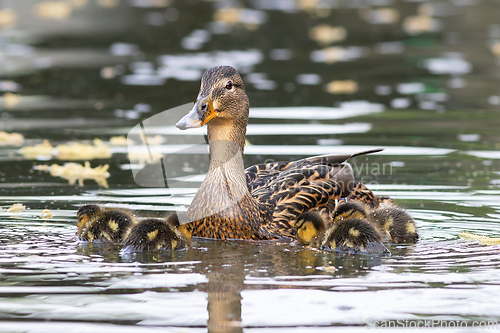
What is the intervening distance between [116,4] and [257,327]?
17.7 metres

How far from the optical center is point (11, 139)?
941cm

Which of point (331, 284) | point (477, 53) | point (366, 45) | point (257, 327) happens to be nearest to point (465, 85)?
point (477, 53)

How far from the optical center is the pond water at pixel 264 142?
464cm

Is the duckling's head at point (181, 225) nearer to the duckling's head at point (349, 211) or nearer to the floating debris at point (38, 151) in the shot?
the duckling's head at point (349, 211)

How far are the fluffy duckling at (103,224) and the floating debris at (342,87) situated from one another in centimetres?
709

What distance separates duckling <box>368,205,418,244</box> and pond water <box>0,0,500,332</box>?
125mm

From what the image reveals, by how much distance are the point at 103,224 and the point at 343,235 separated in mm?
1776

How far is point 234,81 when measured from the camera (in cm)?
632

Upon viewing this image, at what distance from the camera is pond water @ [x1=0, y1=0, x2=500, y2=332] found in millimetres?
4637

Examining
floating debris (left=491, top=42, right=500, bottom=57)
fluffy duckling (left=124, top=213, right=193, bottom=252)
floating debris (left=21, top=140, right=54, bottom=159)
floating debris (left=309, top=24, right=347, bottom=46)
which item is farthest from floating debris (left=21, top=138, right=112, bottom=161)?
floating debris (left=491, top=42, right=500, bottom=57)

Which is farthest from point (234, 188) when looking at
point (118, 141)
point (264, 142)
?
point (118, 141)

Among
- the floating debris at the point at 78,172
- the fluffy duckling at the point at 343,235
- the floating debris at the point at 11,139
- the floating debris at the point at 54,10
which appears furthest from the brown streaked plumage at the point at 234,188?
the floating debris at the point at 54,10

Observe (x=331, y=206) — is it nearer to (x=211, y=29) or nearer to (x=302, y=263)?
(x=302, y=263)

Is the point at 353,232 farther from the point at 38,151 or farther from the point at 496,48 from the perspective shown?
the point at 496,48
